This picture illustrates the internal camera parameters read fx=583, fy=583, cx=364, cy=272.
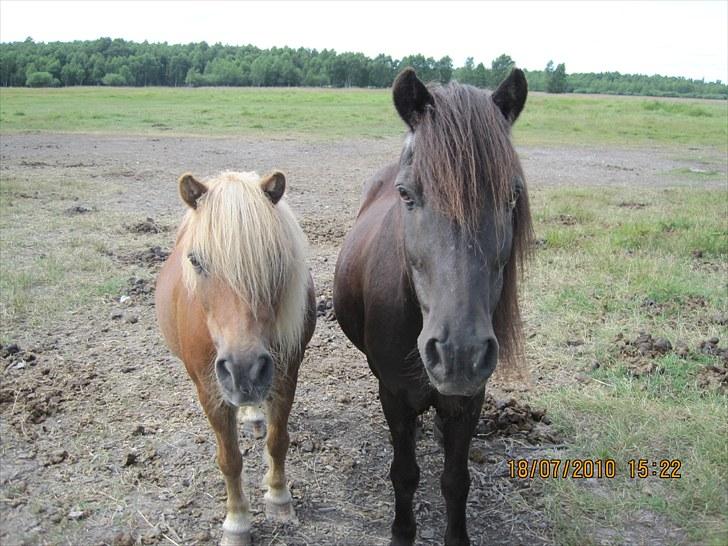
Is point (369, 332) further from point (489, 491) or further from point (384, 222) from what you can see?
point (489, 491)

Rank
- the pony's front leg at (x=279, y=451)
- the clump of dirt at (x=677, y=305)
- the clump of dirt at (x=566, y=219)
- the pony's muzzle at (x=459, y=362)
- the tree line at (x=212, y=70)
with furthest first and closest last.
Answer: the tree line at (x=212, y=70) → the clump of dirt at (x=566, y=219) → the clump of dirt at (x=677, y=305) → the pony's front leg at (x=279, y=451) → the pony's muzzle at (x=459, y=362)

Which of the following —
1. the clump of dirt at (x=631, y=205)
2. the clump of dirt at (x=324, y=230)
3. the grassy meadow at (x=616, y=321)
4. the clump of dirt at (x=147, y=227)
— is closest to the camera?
the grassy meadow at (x=616, y=321)

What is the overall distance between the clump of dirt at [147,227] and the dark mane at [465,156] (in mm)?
7252

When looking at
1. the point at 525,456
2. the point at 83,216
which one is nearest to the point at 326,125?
the point at 83,216

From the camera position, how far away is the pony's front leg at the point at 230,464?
297 cm

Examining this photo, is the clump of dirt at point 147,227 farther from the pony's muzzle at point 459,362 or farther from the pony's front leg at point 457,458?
the pony's muzzle at point 459,362

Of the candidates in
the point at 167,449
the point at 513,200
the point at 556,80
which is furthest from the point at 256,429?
the point at 556,80

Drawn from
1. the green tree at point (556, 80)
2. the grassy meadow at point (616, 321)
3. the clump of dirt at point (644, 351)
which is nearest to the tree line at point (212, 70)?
the green tree at point (556, 80)

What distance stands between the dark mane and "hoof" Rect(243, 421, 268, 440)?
100 inches

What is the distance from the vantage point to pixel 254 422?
4117 millimetres

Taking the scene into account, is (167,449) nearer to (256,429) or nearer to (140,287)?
(256,429)

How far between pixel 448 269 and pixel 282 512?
1.99 metres

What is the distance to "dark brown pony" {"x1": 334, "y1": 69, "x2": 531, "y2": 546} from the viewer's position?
202 cm

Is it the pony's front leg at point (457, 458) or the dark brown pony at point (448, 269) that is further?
the pony's front leg at point (457, 458)
